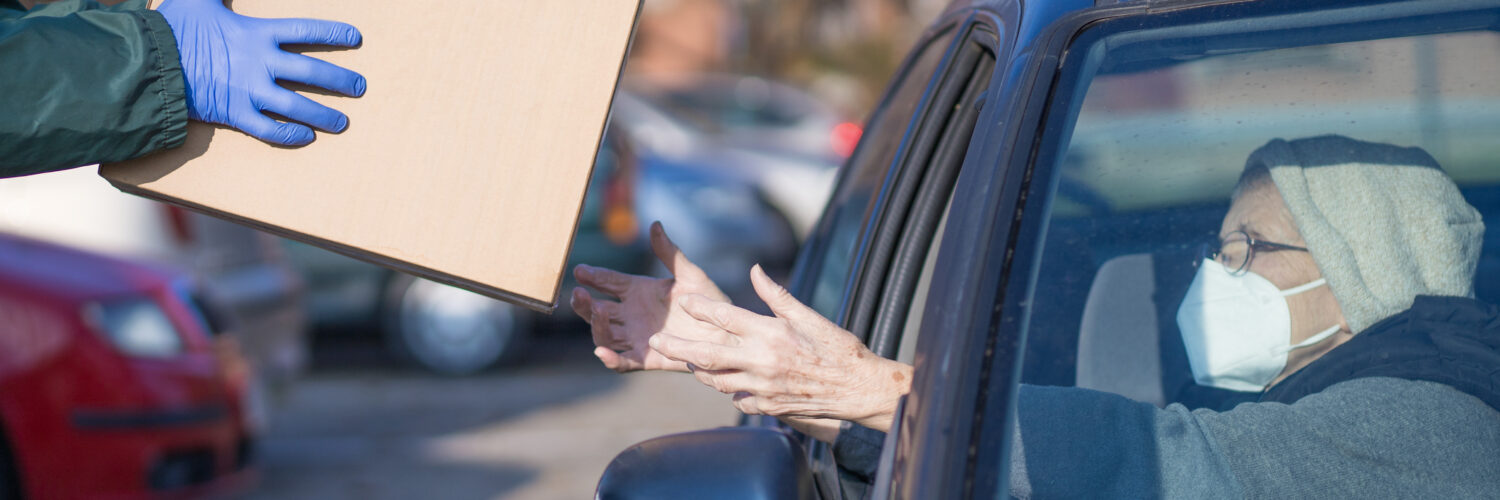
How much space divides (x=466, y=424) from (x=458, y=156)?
4692 millimetres

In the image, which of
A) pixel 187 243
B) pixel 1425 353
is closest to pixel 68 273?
pixel 187 243

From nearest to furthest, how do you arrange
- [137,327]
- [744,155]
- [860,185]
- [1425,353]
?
[1425,353] → [860,185] → [137,327] → [744,155]

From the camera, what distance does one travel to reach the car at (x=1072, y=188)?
1.22 m

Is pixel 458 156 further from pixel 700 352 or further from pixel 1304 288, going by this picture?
pixel 1304 288

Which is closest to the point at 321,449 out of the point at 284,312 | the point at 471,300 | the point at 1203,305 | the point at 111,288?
the point at 284,312

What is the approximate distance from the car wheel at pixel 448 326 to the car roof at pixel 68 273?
111 inches

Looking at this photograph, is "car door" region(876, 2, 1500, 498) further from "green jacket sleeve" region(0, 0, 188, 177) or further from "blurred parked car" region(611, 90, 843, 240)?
"blurred parked car" region(611, 90, 843, 240)

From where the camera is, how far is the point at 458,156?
1487 millimetres

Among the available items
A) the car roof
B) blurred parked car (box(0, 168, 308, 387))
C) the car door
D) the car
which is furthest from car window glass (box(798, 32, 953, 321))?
blurred parked car (box(0, 168, 308, 387))

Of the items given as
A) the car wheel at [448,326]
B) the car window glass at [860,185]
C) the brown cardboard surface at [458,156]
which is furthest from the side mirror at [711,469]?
the car wheel at [448,326]

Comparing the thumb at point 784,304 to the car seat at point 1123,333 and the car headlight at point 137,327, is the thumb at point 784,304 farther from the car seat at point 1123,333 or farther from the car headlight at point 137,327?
the car headlight at point 137,327

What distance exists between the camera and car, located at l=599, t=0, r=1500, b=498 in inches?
48.1

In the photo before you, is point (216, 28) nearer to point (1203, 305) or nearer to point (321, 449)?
point (1203, 305)

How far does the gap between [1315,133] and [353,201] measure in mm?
1225
